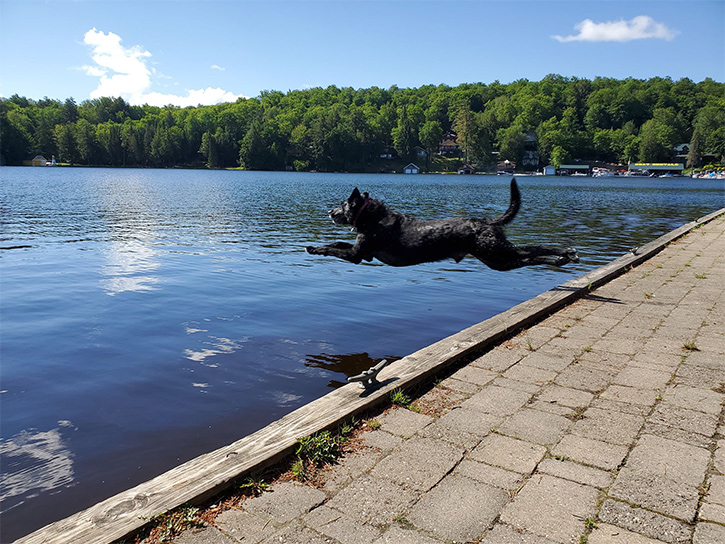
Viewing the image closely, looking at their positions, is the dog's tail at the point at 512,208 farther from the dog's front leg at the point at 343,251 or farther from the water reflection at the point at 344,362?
the water reflection at the point at 344,362

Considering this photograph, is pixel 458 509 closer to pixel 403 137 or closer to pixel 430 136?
pixel 403 137

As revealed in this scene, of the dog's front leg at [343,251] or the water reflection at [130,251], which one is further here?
the water reflection at [130,251]

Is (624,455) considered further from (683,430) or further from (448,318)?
(448,318)

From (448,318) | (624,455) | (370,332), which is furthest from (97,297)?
(624,455)

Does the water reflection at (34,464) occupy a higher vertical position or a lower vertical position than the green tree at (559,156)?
lower

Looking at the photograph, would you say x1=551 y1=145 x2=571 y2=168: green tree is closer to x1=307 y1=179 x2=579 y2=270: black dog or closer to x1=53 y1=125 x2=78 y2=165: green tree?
x1=53 y1=125 x2=78 y2=165: green tree

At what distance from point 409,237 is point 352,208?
2.66 feet

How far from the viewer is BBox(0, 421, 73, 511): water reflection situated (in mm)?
3641

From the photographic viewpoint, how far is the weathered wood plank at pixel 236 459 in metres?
2.39

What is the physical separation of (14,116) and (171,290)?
159 m

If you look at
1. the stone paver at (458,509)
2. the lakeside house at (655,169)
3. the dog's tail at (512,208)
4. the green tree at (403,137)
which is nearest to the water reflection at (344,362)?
the dog's tail at (512,208)

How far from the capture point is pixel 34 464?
394 centimetres

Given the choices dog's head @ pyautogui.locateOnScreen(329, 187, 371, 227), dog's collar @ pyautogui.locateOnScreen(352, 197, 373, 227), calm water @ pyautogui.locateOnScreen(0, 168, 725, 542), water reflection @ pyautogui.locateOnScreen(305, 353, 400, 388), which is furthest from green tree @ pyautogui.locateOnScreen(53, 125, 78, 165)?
water reflection @ pyautogui.locateOnScreen(305, 353, 400, 388)

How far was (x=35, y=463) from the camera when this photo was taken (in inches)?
156
